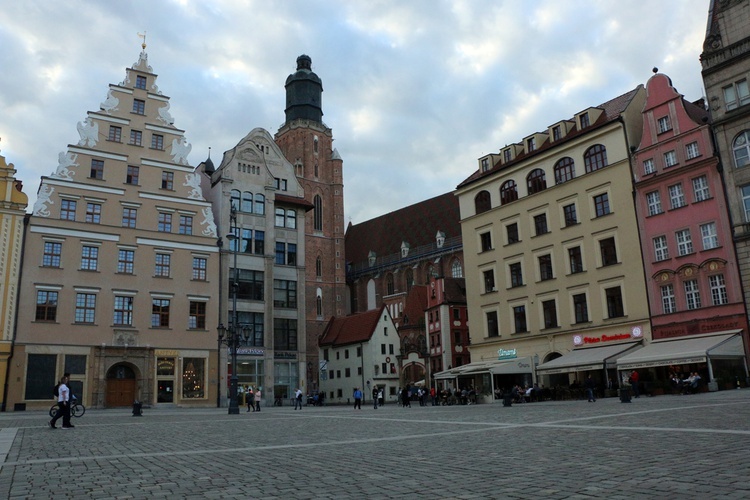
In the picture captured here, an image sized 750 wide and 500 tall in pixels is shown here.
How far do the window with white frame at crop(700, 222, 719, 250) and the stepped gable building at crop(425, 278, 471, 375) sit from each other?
2984cm

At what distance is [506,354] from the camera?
48562 millimetres

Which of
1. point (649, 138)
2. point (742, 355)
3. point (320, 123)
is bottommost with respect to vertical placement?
point (742, 355)

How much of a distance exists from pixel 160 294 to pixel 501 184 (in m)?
27.6

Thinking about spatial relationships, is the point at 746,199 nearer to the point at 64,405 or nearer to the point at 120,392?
the point at 64,405

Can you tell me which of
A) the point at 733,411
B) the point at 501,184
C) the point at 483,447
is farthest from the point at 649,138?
the point at 483,447

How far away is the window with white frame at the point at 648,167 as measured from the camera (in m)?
40.9

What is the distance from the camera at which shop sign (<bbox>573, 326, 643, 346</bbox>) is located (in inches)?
1578

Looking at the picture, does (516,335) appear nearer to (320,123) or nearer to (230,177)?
(230,177)

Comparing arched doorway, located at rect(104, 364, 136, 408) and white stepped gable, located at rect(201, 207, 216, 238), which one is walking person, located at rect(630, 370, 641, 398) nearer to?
white stepped gable, located at rect(201, 207, 216, 238)

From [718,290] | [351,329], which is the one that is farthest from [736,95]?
[351,329]

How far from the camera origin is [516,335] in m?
48.0

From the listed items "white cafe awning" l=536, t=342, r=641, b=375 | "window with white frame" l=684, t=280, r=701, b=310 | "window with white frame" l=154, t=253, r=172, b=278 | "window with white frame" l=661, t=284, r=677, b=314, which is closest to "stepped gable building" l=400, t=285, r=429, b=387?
"white cafe awning" l=536, t=342, r=641, b=375

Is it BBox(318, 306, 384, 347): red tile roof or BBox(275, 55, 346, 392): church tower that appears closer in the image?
BBox(318, 306, 384, 347): red tile roof

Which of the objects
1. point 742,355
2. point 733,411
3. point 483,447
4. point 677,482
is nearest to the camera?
point 677,482
